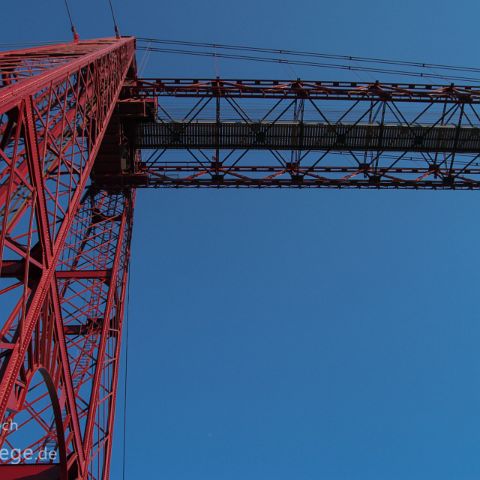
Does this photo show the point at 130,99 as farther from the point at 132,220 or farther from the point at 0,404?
the point at 0,404

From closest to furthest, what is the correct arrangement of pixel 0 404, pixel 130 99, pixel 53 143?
pixel 0 404
pixel 53 143
pixel 130 99

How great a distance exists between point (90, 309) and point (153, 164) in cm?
664

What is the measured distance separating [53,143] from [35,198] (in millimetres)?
1669

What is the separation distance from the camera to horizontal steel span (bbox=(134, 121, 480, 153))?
789 inches

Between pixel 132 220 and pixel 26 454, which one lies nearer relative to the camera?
pixel 26 454

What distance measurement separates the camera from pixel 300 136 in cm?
2038

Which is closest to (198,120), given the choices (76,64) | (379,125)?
(379,125)

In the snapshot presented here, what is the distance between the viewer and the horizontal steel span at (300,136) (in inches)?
789

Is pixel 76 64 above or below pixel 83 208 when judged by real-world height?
below

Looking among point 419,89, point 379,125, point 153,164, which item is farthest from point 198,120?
point 419,89

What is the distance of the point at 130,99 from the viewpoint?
62.2 ft

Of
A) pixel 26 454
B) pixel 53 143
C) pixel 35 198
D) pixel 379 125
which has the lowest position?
pixel 26 454

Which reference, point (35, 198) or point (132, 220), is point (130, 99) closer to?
point (132, 220)

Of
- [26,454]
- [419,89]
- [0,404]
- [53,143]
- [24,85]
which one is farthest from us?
[419,89]
